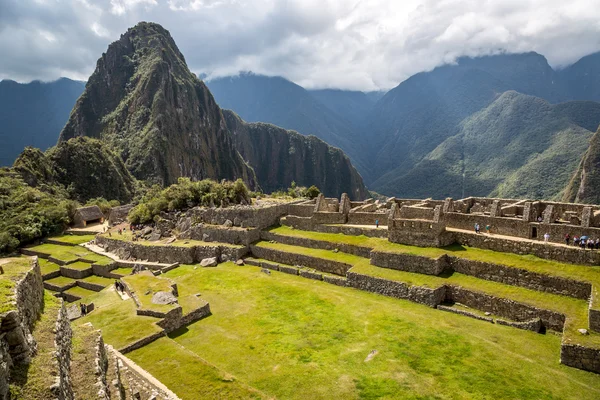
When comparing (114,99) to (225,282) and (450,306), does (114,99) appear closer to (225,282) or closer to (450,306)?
(225,282)

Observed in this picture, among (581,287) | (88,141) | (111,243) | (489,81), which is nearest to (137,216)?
(111,243)

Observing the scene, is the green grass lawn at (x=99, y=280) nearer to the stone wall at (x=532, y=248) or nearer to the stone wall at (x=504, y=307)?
the stone wall at (x=504, y=307)

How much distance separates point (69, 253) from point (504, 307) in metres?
32.8

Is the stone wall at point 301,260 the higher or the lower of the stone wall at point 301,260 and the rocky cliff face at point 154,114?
the lower

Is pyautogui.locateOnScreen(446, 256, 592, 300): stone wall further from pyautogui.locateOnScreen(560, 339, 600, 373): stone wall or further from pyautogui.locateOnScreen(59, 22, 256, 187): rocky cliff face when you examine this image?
pyautogui.locateOnScreen(59, 22, 256, 187): rocky cliff face

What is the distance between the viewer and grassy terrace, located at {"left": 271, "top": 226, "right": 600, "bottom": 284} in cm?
1437

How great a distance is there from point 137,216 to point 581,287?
106 feet

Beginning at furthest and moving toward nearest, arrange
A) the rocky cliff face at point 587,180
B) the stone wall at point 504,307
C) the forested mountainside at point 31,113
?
the forested mountainside at point 31,113, the rocky cliff face at point 587,180, the stone wall at point 504,307

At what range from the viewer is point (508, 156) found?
85.6 m

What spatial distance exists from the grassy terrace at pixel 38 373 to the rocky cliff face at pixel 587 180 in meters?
69.7

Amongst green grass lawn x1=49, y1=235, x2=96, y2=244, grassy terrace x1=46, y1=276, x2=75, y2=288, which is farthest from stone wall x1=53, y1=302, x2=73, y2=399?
green grass lawn x1=49, y1=235, x2=96, y2=244

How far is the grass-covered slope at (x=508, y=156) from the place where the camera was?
7112 centimetres

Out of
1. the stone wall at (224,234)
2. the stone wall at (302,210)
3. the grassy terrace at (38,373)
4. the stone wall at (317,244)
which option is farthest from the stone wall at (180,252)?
the grassy terrace at (38,373)

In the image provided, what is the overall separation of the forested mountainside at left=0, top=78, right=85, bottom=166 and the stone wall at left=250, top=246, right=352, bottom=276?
5455 inches
